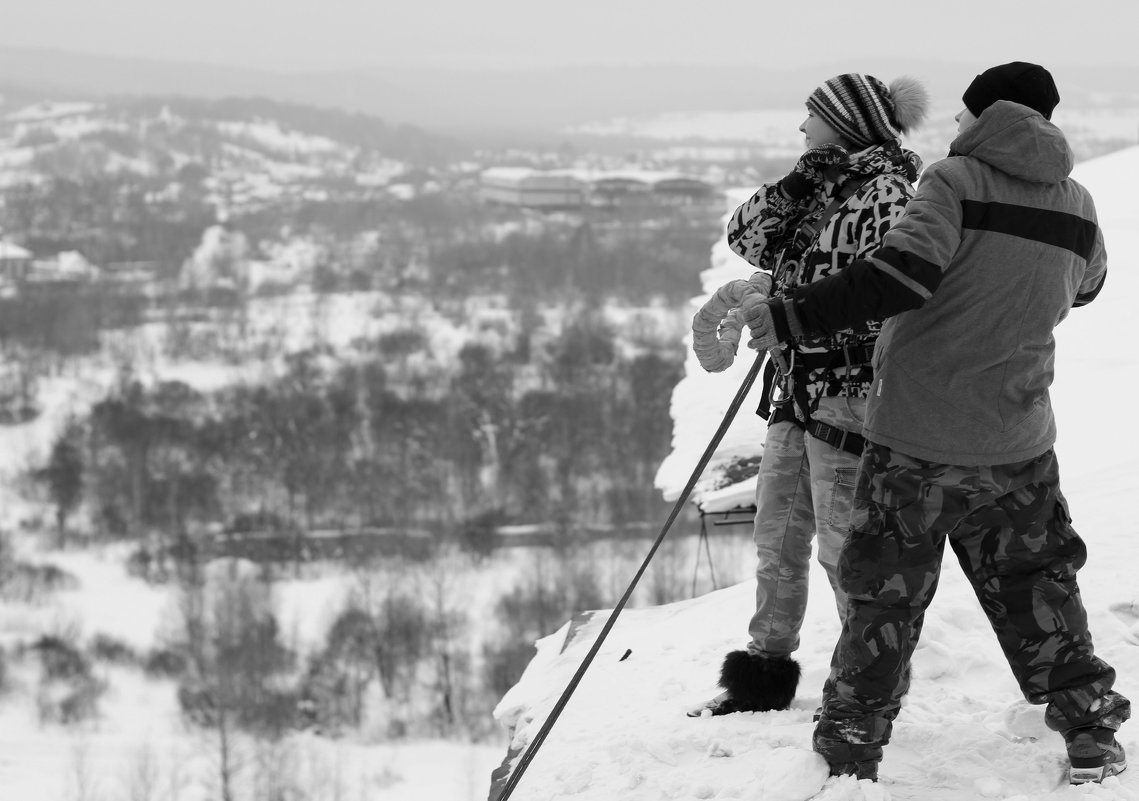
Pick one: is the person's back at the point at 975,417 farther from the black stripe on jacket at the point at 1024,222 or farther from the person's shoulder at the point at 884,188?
the person's shoulder at the point at 884,188

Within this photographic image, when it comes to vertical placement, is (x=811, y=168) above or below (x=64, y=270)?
above

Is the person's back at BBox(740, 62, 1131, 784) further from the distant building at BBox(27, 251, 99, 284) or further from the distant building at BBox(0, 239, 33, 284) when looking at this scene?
the distant building at BBox(0, 239, 33, 284)

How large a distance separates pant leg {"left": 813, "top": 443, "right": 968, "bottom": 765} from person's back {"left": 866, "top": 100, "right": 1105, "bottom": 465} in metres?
0.09

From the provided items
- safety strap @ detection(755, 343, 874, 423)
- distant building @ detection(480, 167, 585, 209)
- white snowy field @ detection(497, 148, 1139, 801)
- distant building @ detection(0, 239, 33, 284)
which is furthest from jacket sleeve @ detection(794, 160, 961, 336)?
distant building @ detection(480, 167, 585, 209)

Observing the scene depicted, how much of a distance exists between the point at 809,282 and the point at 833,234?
0.18 m

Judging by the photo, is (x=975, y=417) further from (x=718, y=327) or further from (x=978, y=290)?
(x=718, y=327)

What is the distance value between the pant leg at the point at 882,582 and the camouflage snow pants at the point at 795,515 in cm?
27

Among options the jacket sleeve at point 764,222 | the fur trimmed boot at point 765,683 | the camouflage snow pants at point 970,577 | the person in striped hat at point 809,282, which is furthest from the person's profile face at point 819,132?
the fur trimmed boot at point 765,683

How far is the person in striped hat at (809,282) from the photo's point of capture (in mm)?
2979

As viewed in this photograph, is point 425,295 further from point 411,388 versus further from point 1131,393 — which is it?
point 1131,393

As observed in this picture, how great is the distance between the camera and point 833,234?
296 cm

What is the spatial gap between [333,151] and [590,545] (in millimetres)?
105236

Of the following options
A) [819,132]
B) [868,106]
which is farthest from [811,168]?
[868,106]

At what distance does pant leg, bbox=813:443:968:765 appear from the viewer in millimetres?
2660
